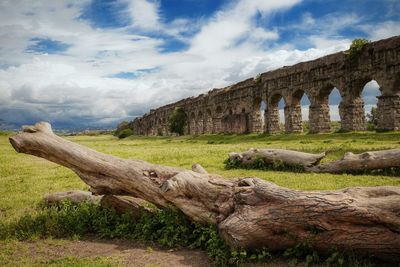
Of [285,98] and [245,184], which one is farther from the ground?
[285,98]

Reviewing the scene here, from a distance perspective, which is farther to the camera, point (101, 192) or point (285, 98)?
point (285, 98)

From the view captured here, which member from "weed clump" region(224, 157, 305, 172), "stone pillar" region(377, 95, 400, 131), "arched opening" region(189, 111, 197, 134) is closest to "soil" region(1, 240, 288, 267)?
"weed clump" region(224, 157, 305, 172)

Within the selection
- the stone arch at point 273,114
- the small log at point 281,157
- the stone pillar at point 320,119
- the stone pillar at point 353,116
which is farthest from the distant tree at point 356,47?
the small log at point 281,157

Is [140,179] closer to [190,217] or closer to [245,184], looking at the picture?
[190,217]

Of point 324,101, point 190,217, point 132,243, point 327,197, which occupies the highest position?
point 324,101

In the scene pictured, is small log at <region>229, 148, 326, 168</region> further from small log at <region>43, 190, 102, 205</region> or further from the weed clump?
small log at <region>43, 190, 102, 205</region>

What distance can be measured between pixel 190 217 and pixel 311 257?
1.81m

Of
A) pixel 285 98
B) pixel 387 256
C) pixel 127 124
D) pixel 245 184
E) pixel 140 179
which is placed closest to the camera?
pixel 387 256

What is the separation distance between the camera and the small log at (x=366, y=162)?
905cm

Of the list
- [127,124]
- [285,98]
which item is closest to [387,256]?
[285,98]

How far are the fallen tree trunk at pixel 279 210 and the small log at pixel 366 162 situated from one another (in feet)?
17.4

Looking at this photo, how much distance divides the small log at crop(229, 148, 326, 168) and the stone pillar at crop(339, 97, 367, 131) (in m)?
14.0

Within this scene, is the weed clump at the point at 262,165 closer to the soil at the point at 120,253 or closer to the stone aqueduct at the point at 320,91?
the soil at the point at 120,253

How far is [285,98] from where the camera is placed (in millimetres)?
29422
